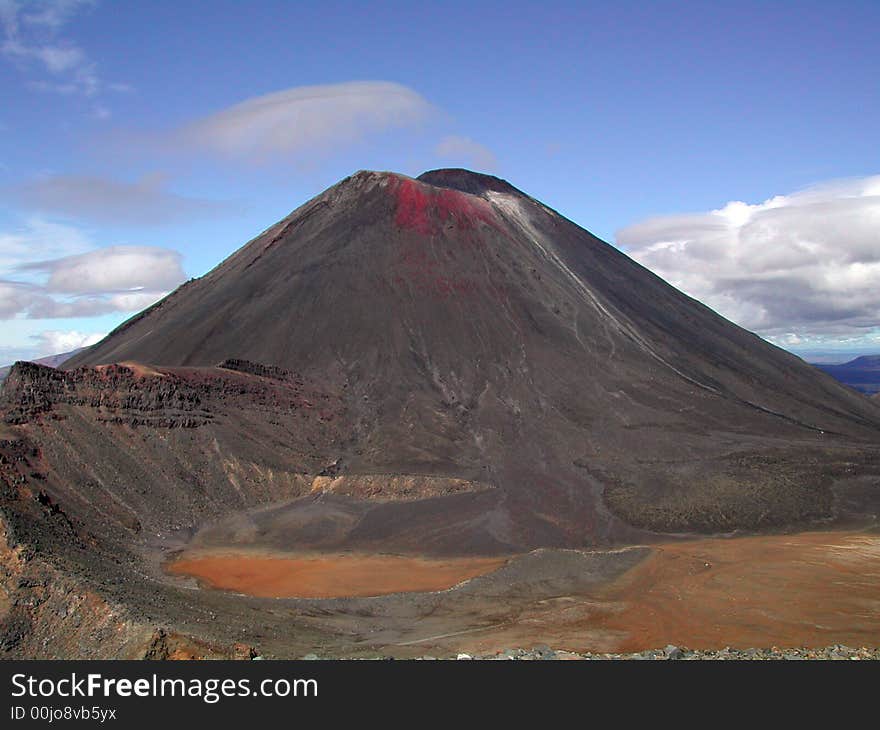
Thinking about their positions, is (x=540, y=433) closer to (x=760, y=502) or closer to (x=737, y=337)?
(x=760, y=502)

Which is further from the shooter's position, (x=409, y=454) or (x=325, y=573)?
(x=409, y=454)

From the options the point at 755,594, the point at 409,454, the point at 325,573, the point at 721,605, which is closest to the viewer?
the point at 721,605

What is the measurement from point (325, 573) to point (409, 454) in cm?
1326

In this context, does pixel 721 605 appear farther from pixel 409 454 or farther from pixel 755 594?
pixel 409 454

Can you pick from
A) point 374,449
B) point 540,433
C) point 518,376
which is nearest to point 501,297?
point 518,376

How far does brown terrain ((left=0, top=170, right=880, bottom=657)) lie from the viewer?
22.6 metres

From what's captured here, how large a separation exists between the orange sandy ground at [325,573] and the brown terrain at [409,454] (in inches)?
6.9

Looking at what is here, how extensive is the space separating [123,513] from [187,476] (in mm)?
4812

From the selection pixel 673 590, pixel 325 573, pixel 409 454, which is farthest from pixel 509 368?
pixel 673 590

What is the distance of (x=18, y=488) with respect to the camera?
90.9 feet

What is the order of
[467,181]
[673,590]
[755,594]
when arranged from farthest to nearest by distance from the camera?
[467,181] → [673,590] → [755,594]

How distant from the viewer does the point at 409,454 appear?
42219mm

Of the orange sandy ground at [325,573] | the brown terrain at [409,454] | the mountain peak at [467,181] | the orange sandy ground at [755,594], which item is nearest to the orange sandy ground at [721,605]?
the orange sandy ground at [755,594]

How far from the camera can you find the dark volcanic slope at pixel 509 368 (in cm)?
3781
